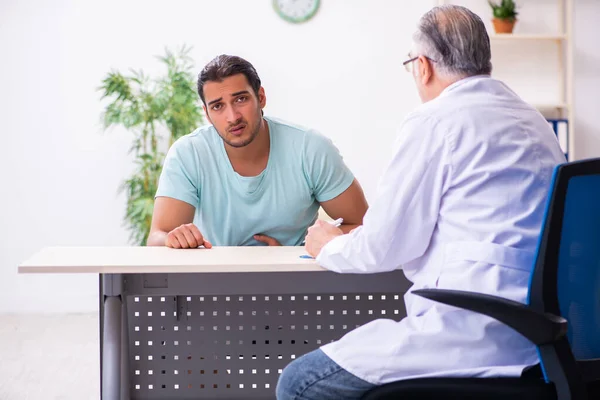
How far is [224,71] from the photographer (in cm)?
247

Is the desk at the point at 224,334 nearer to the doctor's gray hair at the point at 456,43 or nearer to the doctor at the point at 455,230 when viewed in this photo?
the doctor at the point at 455,230

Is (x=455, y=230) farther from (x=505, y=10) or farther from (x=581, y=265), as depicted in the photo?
(x=505, y=10)

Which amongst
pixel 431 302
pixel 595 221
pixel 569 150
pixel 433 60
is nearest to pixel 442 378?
pixel 431 302

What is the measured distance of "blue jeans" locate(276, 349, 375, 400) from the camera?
1.52m

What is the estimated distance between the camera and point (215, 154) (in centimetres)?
253

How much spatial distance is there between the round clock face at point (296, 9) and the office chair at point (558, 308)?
3.67m

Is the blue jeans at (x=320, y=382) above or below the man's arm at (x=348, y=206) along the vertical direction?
below

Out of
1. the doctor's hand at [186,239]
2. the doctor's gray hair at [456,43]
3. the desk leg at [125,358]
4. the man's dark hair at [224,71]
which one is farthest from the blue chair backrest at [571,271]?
the man's dark hair at [224,71]

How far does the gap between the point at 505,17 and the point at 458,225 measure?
345cm

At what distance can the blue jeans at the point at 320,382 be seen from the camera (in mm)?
1518

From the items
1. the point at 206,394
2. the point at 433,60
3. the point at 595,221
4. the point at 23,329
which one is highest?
the point at 433,60

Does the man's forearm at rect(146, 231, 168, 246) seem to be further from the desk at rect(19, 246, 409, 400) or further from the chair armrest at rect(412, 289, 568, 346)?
the chair armrest at rect(412, 289, 568, 346)

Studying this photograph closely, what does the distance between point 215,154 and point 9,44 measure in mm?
2936

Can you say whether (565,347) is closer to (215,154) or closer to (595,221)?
(595,221)
